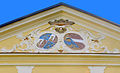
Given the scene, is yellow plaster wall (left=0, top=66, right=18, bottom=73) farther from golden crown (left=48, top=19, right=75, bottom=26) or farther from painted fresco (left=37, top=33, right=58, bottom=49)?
golden crown (left=48, top=19, right=75, bottom=26)

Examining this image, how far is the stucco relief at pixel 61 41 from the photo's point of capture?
22.3 feet

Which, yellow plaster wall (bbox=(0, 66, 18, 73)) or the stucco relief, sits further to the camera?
the stucco relief

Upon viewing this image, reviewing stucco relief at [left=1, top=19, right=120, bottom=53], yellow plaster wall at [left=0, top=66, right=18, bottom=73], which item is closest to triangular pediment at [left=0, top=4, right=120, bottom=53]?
stucco relief at [left=1, top=19, right=120, bottom=53]

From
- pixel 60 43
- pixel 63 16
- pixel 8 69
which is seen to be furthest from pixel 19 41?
pixel 63 16

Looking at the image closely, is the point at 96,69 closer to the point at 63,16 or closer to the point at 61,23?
the point at 61,23

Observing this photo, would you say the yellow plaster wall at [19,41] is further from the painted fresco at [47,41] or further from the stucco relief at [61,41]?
the painted fresco at [47,41]

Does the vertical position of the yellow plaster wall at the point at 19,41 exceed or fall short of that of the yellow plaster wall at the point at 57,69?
it exceeds it

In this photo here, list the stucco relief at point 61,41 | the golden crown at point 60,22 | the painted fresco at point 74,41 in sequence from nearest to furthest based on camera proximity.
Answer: the stucco relief at point 61,41 < the painted fresco at point 74,41 < the golden crown at point 60,22

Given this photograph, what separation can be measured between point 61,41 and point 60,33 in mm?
407

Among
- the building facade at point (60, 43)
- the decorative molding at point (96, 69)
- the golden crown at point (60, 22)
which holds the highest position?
the golden crown at point (60, 22)

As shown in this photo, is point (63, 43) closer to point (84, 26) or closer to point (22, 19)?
point (84, 26)

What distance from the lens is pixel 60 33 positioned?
7.34 meters

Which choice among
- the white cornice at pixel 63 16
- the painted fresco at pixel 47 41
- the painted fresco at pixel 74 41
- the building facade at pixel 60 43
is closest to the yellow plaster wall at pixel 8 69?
the building facade at pixel 60 43

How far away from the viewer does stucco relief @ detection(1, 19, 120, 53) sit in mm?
6789
